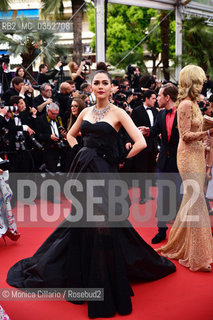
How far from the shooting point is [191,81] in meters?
4.21

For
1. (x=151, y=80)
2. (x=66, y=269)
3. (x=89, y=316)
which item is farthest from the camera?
(x=151, y=80)

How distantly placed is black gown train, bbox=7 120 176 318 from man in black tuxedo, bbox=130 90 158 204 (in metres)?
2.99

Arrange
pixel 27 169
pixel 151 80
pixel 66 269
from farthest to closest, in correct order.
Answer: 1. pixel 151 80
2. pixel 27 169
3. pixel 66 269

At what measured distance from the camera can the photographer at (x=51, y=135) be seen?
710cm

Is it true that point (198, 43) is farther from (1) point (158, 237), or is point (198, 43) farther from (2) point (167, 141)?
(1) point (158, 237)

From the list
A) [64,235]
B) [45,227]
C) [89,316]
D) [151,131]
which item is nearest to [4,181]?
[45,227]

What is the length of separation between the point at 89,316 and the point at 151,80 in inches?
222

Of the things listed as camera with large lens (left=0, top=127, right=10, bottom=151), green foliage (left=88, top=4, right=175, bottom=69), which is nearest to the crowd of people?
camera with large lens (left=0, top=127, right=10, bottom=151)

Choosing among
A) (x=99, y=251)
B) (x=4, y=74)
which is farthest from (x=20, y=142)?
(x=99, y=251)

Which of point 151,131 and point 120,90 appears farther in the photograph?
point 120,90

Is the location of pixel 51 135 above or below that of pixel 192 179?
above

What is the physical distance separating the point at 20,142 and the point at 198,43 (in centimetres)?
998

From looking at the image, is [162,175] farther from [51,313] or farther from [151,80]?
[151,80]

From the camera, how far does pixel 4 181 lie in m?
4.98
